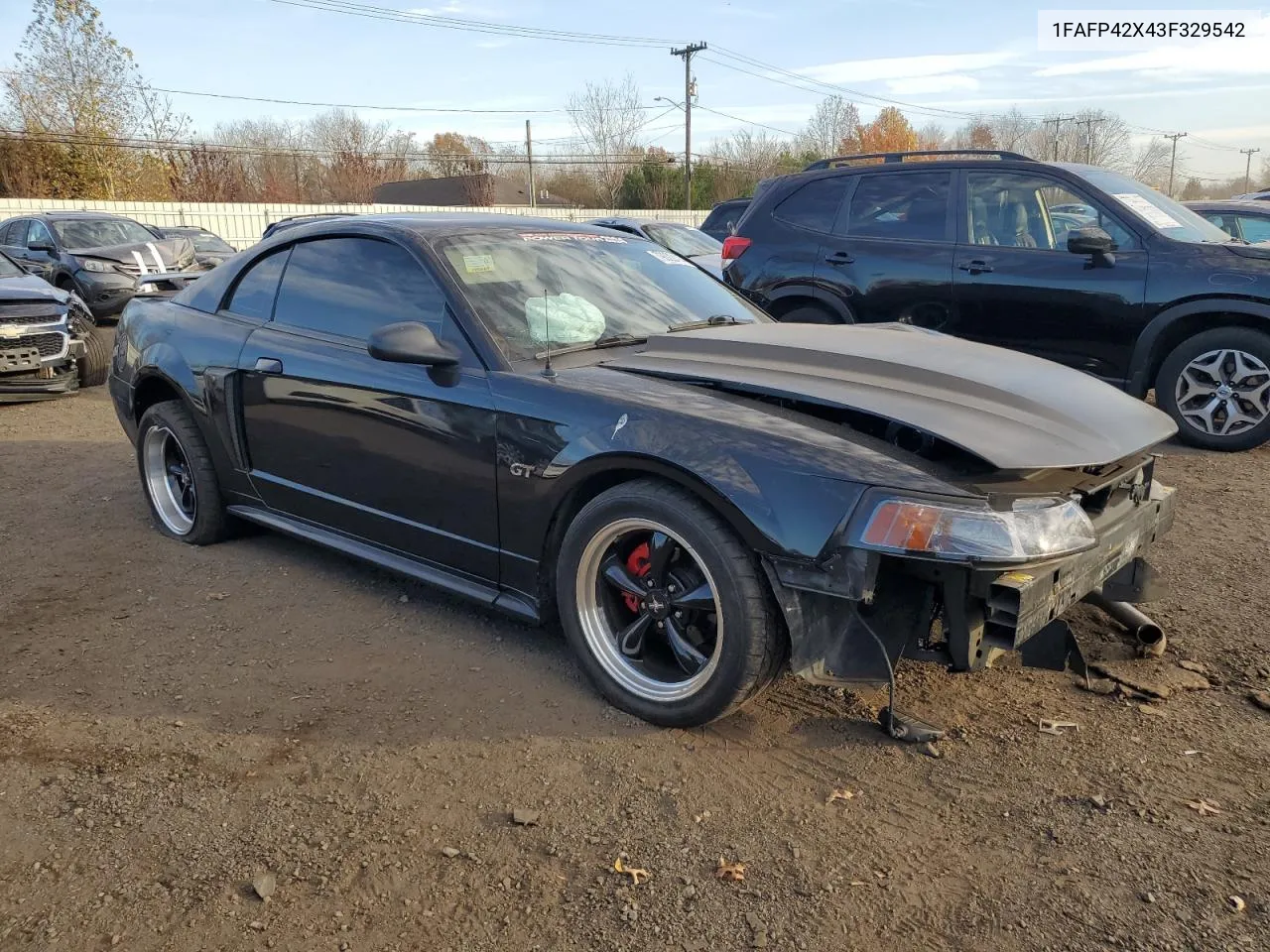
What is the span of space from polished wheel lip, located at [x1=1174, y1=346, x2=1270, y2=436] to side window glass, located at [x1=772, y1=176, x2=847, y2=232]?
2.72 metres

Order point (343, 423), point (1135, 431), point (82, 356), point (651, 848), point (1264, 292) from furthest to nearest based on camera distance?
1. point (82, 356)
2. point (1264, 292)
3. point (343, 423)
4. point (1135, 431)
5. point (651, 848)

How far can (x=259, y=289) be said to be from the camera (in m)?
4.31

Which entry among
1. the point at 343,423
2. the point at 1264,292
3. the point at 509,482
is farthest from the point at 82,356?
the point at 1264,292

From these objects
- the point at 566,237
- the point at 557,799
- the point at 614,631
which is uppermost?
the point at 566,237

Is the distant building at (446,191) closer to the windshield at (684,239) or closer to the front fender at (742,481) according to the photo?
the windshield at (684,239)

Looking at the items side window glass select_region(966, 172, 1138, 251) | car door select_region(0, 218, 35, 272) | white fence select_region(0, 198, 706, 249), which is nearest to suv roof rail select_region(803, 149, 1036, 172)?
side window glass select_region(966, 172, 1138, 251)

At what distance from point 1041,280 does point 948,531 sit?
465cm

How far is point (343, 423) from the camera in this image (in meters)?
3.70

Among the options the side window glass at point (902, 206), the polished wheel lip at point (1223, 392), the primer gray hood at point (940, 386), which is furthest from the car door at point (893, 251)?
the primer gray hood at point (940, 386)

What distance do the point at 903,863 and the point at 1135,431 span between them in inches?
63.5

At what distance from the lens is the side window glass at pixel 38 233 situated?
13.9m

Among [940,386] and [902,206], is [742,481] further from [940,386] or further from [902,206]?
[902,206]

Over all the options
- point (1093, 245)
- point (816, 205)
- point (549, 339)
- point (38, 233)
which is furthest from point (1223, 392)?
point (38, 233)

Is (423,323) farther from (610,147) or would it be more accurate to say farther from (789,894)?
(610,147)
